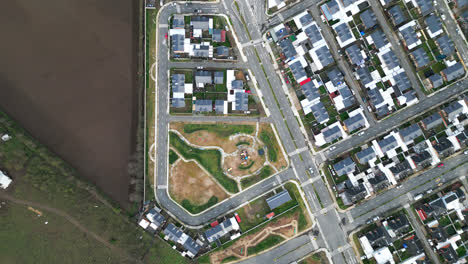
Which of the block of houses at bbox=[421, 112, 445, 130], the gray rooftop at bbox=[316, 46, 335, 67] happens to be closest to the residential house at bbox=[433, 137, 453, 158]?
the block of houses at bbox=[421, 112, 445, 130]

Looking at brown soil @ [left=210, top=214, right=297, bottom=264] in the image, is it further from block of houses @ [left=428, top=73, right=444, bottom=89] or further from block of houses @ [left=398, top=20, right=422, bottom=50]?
block of houses @ [left=398, top=20, right=422, bottom=50]

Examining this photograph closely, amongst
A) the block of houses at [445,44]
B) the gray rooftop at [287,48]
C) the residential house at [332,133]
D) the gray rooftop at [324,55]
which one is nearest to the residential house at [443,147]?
the block of houses at [445,44]

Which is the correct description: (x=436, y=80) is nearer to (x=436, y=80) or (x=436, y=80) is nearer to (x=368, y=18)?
(x=436, y=80)

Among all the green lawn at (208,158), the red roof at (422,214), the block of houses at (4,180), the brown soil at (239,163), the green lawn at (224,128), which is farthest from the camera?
the brown soil at (239,163)

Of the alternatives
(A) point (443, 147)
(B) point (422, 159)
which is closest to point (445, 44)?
(A) point (443, 147)

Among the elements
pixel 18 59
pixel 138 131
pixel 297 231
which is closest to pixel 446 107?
pixel 297 231

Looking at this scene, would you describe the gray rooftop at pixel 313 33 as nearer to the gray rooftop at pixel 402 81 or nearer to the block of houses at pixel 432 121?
the gray rooftop at pixel 402 81

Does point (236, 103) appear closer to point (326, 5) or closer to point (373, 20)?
point (326, 5)
